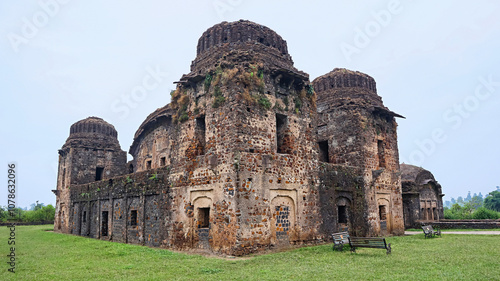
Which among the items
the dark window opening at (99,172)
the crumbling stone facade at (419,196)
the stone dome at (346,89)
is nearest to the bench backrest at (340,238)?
the stone dome at (346,89)

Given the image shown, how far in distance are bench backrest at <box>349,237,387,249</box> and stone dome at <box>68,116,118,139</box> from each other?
22.0 m

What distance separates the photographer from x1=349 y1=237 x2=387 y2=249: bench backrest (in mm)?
10295

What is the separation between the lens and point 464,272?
7.52 m

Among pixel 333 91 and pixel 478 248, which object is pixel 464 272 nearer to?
pixel 478 248

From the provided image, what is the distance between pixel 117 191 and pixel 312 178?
1047cm

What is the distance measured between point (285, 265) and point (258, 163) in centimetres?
359

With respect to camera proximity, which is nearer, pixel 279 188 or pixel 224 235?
pixel 224 235

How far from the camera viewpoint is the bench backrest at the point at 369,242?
33.8ft

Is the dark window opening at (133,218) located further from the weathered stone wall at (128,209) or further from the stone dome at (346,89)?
the stone dome at (346,89)

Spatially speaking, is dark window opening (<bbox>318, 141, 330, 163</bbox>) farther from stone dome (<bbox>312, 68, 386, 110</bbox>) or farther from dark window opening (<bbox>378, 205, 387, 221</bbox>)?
dark window opening (<bbox>378, 205, 387, 221</bbox>)

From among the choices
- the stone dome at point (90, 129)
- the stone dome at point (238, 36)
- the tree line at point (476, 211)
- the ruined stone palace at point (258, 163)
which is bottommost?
the tree line at point (476, 211)

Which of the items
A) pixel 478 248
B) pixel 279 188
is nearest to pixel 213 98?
pixel 279 188

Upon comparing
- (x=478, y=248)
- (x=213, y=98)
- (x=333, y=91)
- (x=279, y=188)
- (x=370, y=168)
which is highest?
(x=333, y=91)

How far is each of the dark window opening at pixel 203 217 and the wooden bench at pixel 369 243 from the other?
494cm
